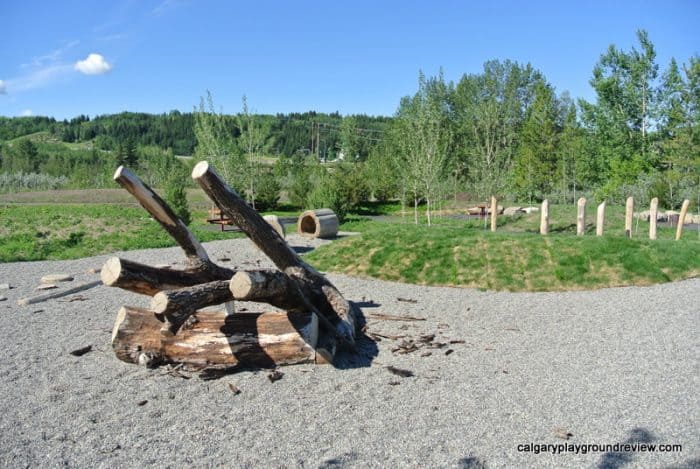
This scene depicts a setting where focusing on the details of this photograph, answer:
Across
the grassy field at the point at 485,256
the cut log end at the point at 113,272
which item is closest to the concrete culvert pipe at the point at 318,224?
the grassy field at the point at 485,256

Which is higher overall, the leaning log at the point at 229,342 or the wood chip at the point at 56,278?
the leaning log at the point at 229,342

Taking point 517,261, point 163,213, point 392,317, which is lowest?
point 392,317

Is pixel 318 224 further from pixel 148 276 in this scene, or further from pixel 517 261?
pixel 148 276

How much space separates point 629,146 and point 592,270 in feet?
59.1

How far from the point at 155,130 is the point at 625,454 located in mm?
118869

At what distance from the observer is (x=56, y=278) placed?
11.6 m

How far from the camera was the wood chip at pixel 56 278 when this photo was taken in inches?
454

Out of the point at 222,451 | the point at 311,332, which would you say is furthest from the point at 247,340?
the point at 222,451

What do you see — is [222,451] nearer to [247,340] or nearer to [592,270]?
[247,340]

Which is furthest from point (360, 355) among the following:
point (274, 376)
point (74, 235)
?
point (74, 235)

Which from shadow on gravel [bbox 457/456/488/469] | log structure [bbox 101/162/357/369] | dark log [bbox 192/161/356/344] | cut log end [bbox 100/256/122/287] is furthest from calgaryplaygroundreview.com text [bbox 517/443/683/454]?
cut log end [bbox 100/256/122/287]

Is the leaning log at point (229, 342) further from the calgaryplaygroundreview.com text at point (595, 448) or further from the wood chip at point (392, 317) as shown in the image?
the calgaryplaygroundreview.com text at point (595, 448)

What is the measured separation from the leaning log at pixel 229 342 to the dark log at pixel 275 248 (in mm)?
680

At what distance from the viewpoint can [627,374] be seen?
20.3 feet
